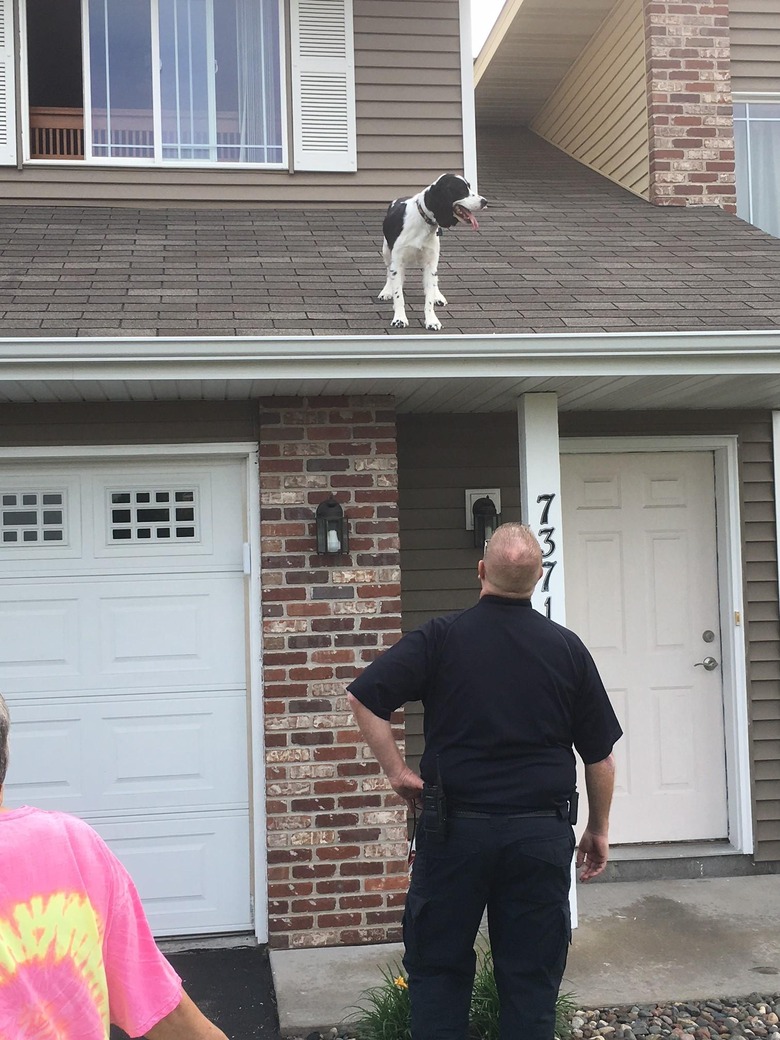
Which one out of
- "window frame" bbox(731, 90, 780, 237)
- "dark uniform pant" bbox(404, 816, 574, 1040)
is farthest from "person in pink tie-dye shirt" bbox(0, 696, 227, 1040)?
"window frame" bbox(731, 90, 780, 237)

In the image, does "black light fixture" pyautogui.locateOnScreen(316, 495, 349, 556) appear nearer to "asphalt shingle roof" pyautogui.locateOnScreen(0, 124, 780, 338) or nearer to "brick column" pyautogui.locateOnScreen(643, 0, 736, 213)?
"asphalt shingle roof" pyautogui.locateOnScreen(0, 124, 780, 338)

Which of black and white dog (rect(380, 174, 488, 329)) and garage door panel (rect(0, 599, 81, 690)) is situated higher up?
black and white dog (rect(380, 174, 488, 329))

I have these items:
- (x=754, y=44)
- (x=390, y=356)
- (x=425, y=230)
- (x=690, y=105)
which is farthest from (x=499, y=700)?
(x=754, y=44)

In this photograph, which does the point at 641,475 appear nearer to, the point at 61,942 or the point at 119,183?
the point at 119,183

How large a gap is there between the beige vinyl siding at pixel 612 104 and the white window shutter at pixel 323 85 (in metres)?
1.95

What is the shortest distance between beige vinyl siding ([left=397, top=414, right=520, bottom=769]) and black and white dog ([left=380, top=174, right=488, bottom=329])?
0.91 m

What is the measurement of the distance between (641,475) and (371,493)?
5.65 feet

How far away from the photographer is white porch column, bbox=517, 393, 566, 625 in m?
4.68

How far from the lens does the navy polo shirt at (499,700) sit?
2867 millimetres

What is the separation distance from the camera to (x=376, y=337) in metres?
4.27

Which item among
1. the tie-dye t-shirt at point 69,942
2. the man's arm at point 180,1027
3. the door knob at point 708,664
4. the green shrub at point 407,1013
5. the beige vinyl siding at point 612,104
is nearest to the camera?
the tie-dye t-shirt at point 69,942

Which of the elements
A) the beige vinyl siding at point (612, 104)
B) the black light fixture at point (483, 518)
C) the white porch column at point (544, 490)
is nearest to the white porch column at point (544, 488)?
the white porch column at point (544, 490)

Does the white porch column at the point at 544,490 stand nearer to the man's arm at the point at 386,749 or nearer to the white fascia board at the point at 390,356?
the white fascia board at the point at 390,356

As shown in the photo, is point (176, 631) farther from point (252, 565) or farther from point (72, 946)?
point (72, 946)
